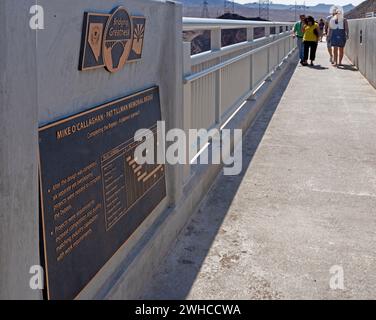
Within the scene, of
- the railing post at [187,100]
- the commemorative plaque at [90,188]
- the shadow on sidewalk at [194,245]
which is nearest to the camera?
the commemorative plaque at [90,188]

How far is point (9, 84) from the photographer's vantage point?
1776mm

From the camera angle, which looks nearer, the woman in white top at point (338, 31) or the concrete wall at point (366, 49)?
the concrete wall at point (366, 49)

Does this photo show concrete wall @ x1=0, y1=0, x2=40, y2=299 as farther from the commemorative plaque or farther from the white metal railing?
the white metal railing

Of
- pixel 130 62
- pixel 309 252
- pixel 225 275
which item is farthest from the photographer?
pixel 309 252

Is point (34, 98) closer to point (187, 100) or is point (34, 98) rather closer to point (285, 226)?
point (187, 100)

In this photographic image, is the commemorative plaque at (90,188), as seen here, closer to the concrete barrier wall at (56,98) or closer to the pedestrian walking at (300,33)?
the concrete barrier wall at (56,98)

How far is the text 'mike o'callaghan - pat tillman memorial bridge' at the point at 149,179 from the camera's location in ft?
6.44

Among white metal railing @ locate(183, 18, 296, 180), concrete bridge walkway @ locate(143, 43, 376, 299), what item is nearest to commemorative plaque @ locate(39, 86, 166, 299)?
concrete bridge walkway @ locate(143, 43, 376, 299)

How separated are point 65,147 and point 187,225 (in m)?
2.21

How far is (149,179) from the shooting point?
3514mm

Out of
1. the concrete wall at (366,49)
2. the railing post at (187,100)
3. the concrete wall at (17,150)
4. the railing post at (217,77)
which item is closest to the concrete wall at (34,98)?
the concrete wall at (17,150)

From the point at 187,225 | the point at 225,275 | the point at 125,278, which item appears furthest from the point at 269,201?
the point at 125,278

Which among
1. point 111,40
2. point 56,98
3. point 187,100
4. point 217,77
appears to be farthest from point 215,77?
point 56,98

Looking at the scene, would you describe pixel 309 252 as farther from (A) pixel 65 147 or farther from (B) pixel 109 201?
(A) pixel 65 147
